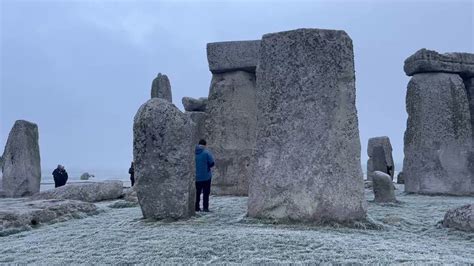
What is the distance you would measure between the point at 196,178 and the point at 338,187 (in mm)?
2954

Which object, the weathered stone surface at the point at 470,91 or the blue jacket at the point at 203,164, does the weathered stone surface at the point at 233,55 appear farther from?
the weathered stone surface at the point at 470,91

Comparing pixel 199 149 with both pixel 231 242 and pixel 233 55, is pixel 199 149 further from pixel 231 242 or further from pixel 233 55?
pixel 233 55

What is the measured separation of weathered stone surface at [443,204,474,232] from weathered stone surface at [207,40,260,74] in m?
7.29

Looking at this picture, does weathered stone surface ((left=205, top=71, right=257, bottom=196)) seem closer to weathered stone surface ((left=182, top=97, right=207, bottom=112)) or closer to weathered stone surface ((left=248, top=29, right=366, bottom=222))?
weathered stone surface ((left=182, top=97, right=207, bottom=112))

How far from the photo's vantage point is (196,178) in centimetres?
1047

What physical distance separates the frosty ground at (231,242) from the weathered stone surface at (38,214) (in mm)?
291

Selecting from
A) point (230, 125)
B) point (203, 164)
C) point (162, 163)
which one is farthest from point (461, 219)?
point (230, 125)

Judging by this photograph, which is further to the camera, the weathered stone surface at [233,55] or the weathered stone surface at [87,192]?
the weathered stone surface at [233,55]

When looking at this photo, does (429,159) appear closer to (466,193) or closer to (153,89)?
(466,193)

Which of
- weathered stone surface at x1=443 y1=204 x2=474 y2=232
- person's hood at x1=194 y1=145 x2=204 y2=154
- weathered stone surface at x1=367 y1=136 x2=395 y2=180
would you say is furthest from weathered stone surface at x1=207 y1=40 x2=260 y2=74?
weathered stone surface at x1=367 y1=136 x2=395 y2=180

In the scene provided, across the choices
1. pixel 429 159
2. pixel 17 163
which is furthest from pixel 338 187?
pixel 17 163

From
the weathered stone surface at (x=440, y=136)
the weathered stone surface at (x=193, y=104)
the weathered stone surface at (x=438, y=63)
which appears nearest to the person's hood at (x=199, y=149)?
the weathered stone surface at (x=440, y=136)

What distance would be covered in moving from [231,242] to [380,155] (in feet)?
58.7

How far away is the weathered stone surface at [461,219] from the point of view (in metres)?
8.38
